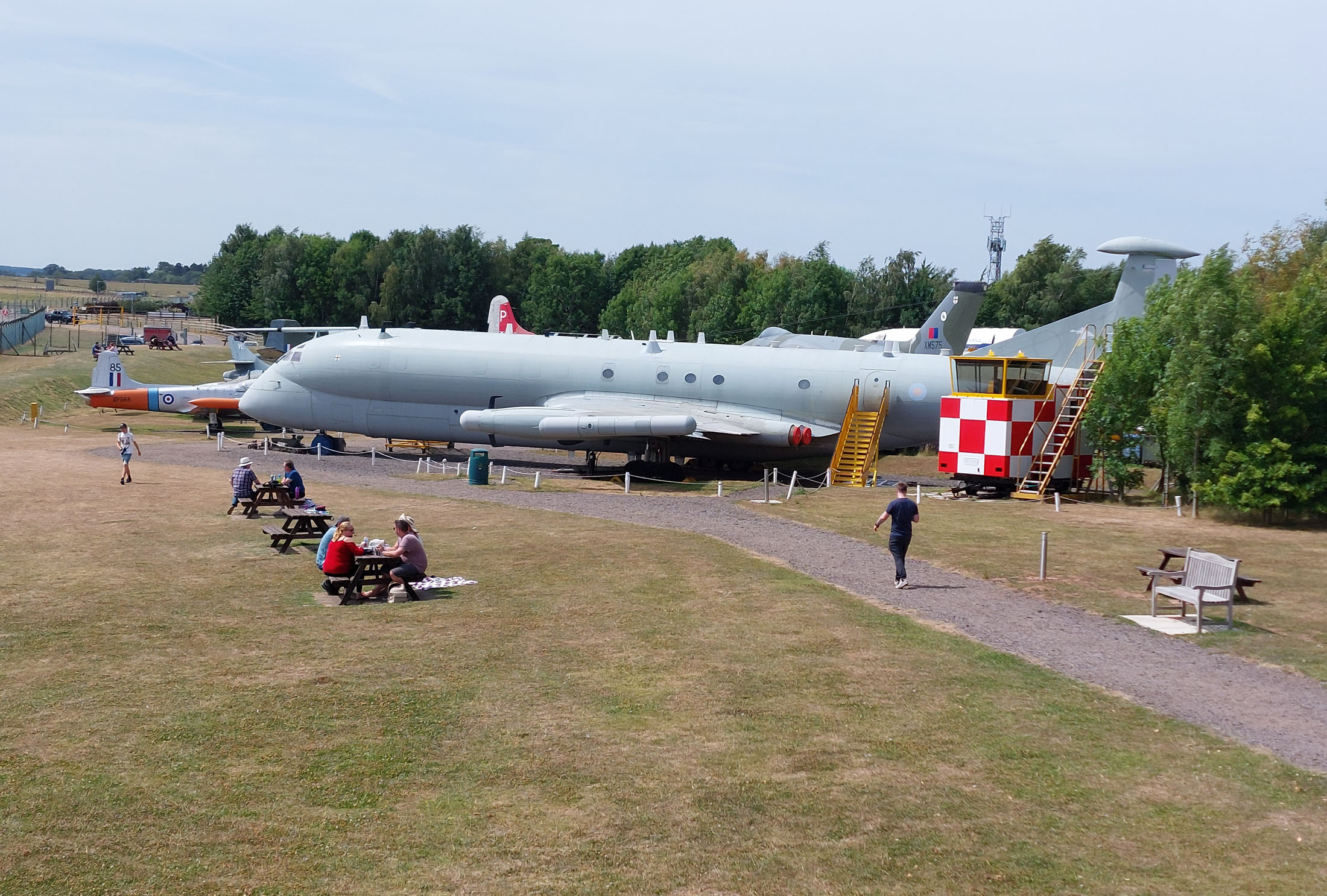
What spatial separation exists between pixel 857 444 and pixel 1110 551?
40.9 ft

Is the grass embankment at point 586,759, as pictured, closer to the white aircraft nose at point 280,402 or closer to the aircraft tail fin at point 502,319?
the white aircraft nose at point 280,402

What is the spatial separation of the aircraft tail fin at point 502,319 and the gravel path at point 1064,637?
3765 cm

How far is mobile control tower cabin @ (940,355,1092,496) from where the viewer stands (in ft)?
92.4

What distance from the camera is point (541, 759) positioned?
31.4 feet

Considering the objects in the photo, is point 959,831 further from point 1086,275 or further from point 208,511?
point 1086,275

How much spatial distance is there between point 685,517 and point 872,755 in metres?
14.6

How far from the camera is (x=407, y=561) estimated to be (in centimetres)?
1574

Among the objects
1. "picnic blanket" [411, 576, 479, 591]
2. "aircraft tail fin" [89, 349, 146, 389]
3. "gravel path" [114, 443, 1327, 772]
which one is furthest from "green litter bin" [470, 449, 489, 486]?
"aircraft tail fin" [89, 349, 146, 389]

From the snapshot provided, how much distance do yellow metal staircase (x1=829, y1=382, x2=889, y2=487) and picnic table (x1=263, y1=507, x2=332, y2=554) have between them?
1554cm

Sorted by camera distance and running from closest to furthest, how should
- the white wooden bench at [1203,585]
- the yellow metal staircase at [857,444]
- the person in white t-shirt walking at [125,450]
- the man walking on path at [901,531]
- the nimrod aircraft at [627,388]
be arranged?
the white wooden bench at [1203,585] < the man walking on path at [901,531] < the person in white t-shirt walking at [125,450] < the yellow metal staircase at [857,444] < the nimrod aircraft at [627,388]

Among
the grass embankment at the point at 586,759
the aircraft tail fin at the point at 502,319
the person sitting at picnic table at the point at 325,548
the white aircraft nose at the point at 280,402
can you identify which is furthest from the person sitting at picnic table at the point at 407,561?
the aircraft tail fin at the point at 502,319

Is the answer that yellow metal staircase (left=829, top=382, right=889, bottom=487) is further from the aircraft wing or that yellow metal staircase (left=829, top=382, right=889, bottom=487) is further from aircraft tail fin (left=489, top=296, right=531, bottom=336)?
aircraft tail fin (left=489, top=296, right=531, bottom=336)

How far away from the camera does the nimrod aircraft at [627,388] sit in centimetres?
3161

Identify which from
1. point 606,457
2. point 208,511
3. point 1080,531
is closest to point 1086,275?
point 606,457
